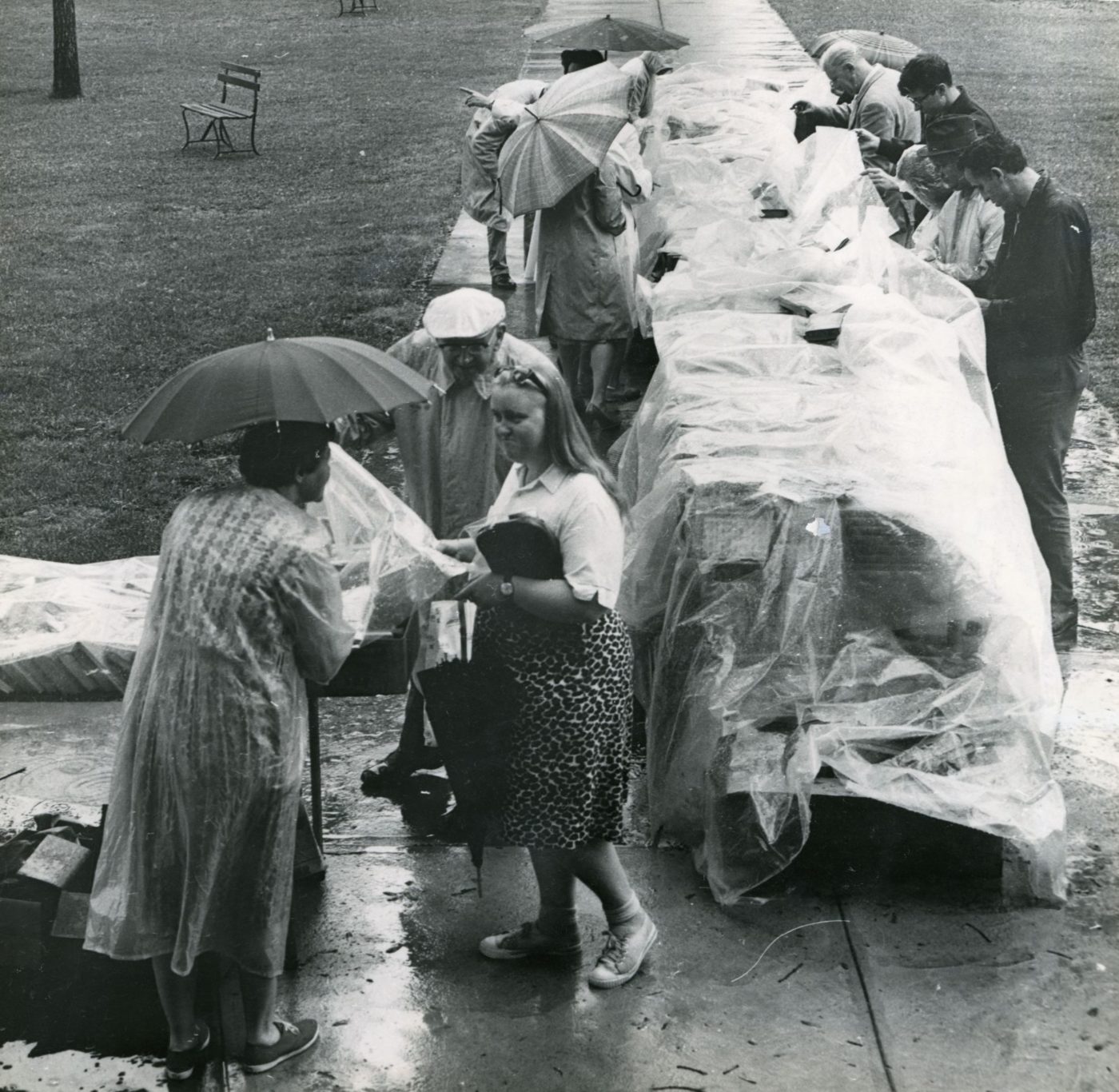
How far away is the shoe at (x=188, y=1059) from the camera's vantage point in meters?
3.84

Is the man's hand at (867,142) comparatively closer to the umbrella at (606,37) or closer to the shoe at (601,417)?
the umbrella at (606,37)

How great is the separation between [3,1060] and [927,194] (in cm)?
599

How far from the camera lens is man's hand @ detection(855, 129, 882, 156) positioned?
9.14 metres

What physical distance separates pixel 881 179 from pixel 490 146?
8.78 ft

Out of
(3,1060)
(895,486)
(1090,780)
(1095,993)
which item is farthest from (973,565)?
(3,1060)

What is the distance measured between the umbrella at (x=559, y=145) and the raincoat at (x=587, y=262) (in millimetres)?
407

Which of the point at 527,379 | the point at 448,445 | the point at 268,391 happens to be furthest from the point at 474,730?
the point at 448,445

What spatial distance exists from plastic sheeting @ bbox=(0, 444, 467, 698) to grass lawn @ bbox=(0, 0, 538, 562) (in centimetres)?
87

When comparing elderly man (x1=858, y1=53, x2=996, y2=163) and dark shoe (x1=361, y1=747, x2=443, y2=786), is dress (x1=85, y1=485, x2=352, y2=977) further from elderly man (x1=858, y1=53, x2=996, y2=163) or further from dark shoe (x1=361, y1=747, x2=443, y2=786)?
elderly man (x1=858, y1=53, x2=996, y2=163)

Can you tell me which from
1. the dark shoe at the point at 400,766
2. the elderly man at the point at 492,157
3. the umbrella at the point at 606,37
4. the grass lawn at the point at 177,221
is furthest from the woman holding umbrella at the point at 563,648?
the umbrella at the point at 606,37

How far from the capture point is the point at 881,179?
836 cm

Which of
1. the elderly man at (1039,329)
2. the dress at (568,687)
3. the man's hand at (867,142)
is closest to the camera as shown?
the dress at (568,687)

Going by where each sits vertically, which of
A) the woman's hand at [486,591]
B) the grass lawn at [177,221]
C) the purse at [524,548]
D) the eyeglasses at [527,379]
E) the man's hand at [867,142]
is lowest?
the grass lawn at [177,221]

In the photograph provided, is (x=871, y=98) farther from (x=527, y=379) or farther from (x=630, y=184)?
(x=527, y=379)
